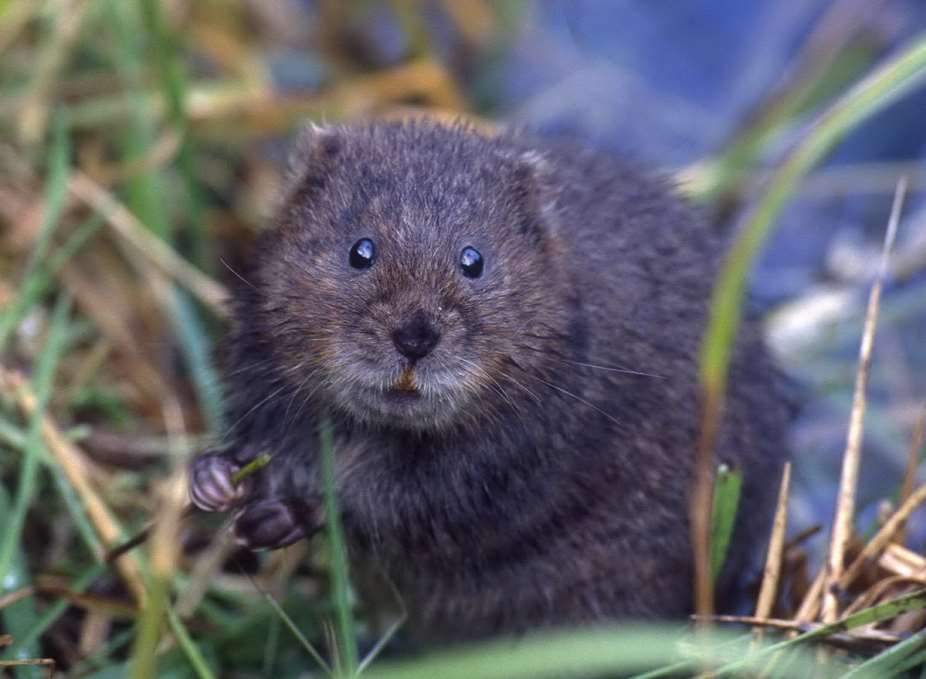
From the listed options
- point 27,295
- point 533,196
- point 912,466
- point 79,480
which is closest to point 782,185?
point 533,196

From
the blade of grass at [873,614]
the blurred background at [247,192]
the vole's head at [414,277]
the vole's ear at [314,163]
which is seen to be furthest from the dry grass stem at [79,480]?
the blade of grass at [873,614]

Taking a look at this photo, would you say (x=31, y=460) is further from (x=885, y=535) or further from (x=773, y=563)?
(x=885, y=535)

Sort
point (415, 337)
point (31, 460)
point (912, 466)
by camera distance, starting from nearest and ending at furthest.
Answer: point (415, 337) < point (912, 466) < point (31, 460)

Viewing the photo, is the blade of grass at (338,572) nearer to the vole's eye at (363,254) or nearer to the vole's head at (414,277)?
the vole's head at (414,277)

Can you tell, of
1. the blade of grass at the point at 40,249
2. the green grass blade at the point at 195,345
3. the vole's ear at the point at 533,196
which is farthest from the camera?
the green grass blade at the point at 195,345

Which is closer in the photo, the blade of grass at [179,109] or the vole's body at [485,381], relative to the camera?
the vole's body at [485,381]

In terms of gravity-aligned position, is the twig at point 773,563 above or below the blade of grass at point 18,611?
above

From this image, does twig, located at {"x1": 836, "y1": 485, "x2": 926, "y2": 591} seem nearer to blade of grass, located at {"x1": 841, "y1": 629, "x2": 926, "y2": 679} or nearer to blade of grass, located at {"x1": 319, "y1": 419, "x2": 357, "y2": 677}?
blade of grass, located at {"x1": 841, "y1": 629, "x2": 926, "y2": 679}
